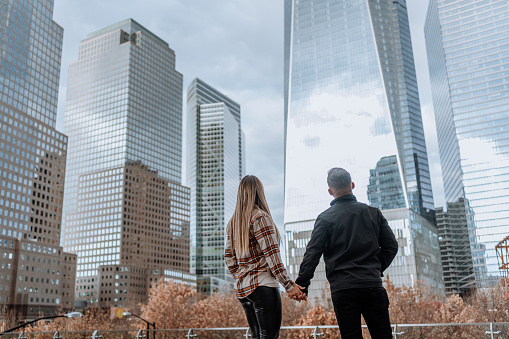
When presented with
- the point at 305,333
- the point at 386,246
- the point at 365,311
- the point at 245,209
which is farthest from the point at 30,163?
the point at 365,311

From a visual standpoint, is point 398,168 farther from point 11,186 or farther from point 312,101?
point 11,186

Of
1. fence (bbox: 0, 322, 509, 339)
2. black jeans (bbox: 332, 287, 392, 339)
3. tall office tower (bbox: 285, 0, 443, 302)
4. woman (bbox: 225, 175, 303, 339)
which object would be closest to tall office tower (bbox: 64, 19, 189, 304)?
tall office tower (bbox: 285, 0, 443, 302)

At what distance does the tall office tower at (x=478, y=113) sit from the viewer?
122 meters

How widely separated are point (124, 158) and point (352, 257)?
160657 millimetres

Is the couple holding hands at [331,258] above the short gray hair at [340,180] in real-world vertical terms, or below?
below

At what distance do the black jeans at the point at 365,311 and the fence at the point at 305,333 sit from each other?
4638 mm

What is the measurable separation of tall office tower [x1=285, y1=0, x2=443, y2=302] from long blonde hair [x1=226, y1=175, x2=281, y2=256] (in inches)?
3702

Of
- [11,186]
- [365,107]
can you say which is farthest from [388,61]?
[11,186]

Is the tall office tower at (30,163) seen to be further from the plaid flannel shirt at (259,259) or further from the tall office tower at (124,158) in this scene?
→ the plaid flannel shirt at (259,259)

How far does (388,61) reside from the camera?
366 feet

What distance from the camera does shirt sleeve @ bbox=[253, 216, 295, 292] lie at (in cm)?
443

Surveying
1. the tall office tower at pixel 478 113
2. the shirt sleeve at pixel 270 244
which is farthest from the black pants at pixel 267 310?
the tall office tower at pixel 478 113

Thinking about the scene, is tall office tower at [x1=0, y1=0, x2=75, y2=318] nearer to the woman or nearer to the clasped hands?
the woman

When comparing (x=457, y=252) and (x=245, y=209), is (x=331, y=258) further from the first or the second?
(x=457, y=252)
